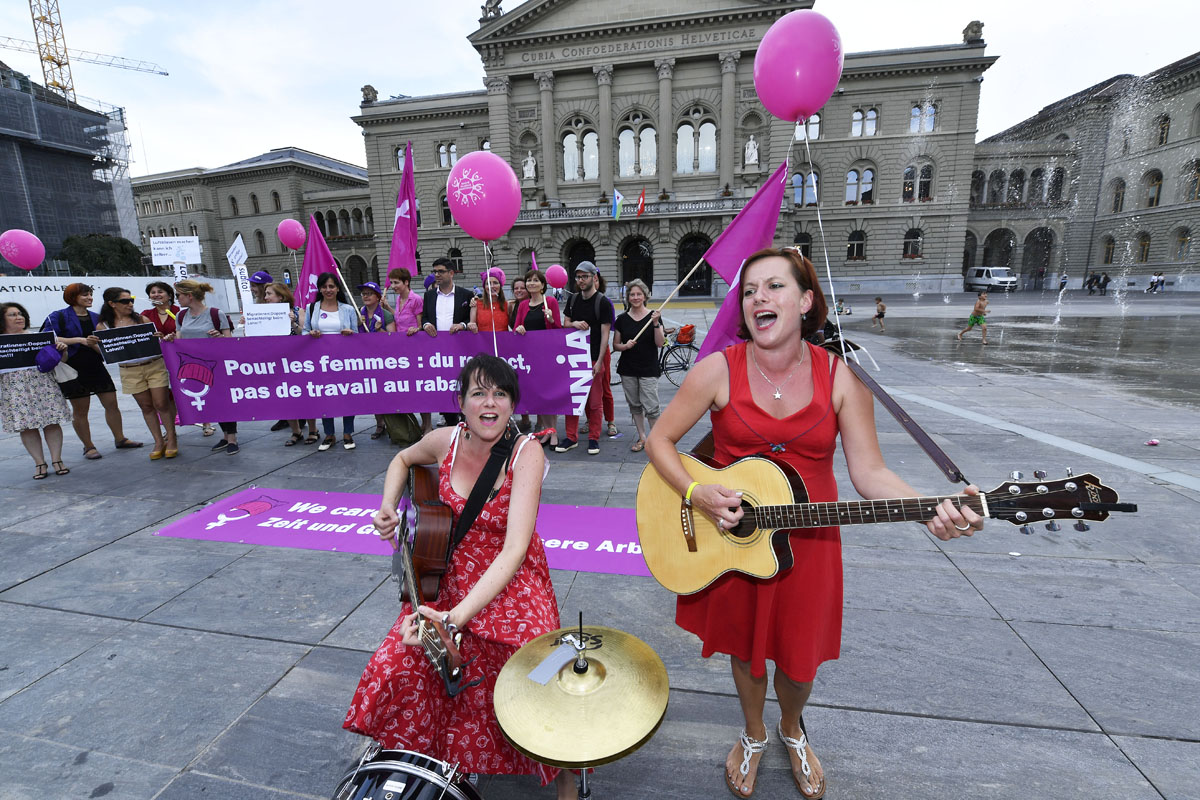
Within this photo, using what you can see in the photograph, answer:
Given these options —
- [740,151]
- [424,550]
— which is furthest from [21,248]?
[740,151]

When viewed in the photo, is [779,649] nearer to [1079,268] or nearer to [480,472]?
[480,472]

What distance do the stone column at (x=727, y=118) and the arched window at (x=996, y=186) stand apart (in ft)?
82.9

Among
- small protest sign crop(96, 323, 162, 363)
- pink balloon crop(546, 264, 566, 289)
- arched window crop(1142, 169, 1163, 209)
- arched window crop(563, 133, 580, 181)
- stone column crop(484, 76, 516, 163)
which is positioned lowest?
small protest sign crop(96, 323, 162, 363)

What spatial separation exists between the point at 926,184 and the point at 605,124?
76.6 ft

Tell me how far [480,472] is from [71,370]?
6609 mm

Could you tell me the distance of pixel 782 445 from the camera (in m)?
1.90

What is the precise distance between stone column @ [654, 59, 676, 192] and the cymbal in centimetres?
3923

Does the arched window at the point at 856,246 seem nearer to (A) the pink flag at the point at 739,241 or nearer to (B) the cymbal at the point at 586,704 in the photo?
(A) the pink flag at the point at 739,241

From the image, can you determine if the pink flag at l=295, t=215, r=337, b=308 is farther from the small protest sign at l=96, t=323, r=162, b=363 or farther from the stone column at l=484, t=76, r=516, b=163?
the stone column at l=484, t=76, r=516, b=163

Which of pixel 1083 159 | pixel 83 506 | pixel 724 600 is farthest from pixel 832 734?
pixel 1083 159

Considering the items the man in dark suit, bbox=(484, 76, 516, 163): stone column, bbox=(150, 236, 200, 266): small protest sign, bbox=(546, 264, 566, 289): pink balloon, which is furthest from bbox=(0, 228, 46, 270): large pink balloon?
bbox=(484, 76, 516, 163): stone column

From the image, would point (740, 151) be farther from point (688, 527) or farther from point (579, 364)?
point (688, 527)

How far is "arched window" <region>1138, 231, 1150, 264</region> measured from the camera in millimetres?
39938

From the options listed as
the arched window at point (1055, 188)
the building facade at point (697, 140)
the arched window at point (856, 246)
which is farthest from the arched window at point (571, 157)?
the arched window at point (1055, 188)
